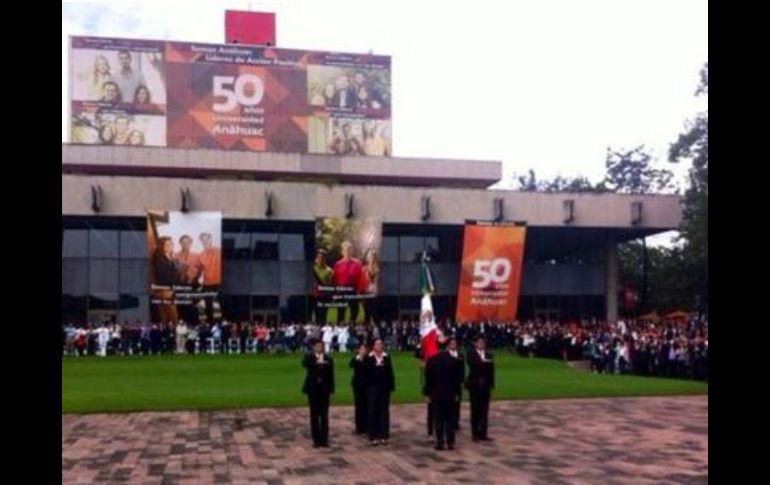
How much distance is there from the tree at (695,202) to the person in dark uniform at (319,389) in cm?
2937

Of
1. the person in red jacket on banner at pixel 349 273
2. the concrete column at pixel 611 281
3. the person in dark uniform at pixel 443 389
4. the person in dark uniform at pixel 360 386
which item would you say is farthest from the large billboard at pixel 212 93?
the person in dark uniform at pixel 443 389

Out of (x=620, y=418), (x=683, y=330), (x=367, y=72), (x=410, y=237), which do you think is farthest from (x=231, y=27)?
(x=620, y=418)

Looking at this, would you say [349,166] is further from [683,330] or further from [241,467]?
[241,467]

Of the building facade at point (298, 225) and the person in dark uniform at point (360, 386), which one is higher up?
the building facade at point (298, 225)

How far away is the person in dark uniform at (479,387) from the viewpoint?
519 inches

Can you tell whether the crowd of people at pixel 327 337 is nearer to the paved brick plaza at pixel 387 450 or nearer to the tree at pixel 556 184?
the paved brick plaza at pixel 387 450

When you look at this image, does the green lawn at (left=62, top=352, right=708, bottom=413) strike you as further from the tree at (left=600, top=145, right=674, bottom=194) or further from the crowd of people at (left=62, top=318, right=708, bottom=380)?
the tree at (left=600, top=145, right=674, bottom=194)

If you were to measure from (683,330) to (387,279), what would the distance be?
17.7 metres

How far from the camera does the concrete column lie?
45594 mm

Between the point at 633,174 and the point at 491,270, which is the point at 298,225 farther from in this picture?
the point at 633,174

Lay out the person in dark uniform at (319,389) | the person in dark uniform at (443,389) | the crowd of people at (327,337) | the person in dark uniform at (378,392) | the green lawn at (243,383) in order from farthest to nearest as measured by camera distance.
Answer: the crowd of people at (327,337) < the green lawn at (243,383) < the person in dark uniform at (378,392) < the person in dark uniform at (319,389) < the person in dark uniform at (443,389)

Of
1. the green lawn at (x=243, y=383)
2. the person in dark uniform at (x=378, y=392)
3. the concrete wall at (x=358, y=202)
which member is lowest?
the green lawn at (x=243, y=383)
